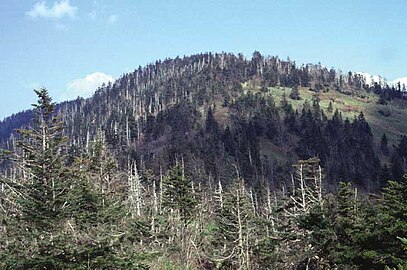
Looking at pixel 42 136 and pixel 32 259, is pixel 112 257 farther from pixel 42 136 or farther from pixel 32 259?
pixel 42 136

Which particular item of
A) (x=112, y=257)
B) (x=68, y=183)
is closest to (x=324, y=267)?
(x=112, y=257)

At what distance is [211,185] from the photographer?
8650cm

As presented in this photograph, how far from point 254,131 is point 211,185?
49.9 m

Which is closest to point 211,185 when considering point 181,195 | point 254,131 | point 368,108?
point 181,195

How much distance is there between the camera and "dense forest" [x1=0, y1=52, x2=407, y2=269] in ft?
70.1

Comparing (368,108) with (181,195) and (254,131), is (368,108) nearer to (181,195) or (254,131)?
(254,131)

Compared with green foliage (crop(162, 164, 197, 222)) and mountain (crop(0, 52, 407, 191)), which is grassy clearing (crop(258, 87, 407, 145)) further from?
green foliage (crop(162, 164, 197, 222))

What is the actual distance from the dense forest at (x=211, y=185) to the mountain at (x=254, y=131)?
60 centimetres

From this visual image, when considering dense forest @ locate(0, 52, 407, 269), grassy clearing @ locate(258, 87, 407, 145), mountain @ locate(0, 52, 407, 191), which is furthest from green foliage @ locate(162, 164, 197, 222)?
grassy clearing @ locate(258, 87, 407, 145)

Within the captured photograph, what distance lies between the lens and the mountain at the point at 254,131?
109 metres

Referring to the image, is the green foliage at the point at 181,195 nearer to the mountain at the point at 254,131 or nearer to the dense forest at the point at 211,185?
the dense forest at the point at 211,185

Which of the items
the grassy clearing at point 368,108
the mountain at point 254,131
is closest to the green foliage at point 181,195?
the mountain at point 254,131

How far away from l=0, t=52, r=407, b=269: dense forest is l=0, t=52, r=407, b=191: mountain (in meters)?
0.60

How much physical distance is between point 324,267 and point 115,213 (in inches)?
568
